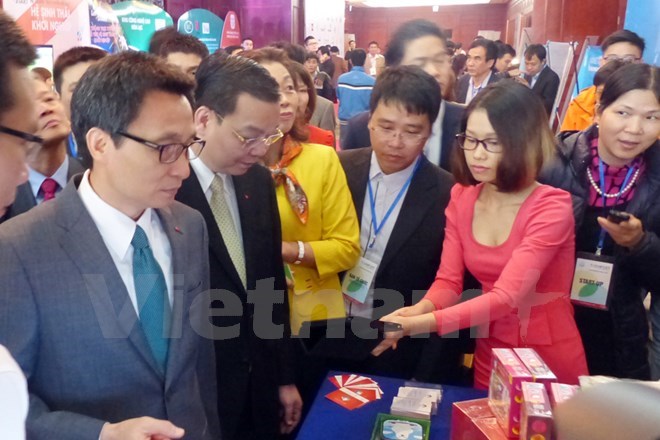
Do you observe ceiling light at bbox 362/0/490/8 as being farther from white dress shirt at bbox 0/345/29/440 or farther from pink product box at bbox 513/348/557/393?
white dress shirt at bbox 0/345/29/440

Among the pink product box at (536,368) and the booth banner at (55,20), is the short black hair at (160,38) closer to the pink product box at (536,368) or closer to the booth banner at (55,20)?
the booth banner at (55,20)

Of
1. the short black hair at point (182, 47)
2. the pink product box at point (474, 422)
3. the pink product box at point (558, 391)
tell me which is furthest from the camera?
the short black hair at point (182, 47)

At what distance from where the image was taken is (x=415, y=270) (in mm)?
2174

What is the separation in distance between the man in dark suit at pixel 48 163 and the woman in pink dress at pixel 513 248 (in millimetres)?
1123

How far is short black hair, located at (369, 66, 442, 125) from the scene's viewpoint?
2176 mm

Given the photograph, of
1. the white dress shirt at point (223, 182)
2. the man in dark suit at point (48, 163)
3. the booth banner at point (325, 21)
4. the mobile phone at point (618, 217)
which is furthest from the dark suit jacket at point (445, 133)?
the booth banner at point (325, 21)

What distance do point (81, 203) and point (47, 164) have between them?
703 mm

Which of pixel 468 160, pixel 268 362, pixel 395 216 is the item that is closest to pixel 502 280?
pixel 468 160

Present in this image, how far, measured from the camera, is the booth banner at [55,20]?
503 centimetres

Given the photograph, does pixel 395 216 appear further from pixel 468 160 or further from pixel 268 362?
pixel 268 362

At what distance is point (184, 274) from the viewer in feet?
4.83

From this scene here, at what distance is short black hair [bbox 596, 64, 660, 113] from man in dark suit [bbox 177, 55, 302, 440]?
4.01 ft

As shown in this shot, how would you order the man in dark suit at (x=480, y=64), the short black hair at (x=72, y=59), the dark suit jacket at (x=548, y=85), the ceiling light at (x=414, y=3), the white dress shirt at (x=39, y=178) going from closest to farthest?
1. the white dress shirt at (x=39, y=178)
2. the short black hair at (x=72, y=59)
3. the man in dark suit at (x=480, y=64)
4. the dark suit jacket at (x=548, y=85)
5. the ceiling light at (x=414, y=3)

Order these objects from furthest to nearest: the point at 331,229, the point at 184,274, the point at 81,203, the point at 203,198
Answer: the point at 331,229, the point at 203,198, the point at 184,274, the point at 81,203
